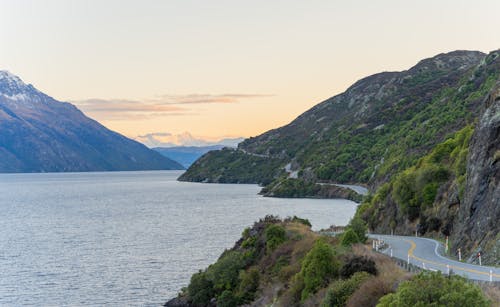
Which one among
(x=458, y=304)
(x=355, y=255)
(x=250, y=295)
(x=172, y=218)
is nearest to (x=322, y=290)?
(x=355, y=255)

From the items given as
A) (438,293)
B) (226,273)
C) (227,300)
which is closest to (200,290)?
(226,273)

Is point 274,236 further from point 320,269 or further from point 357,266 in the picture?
point 357,266

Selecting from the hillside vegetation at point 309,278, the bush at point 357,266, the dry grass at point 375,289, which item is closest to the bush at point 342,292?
the hillside vegetation at point 309,278

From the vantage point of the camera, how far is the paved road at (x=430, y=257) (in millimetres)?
28609

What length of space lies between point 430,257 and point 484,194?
5532mm

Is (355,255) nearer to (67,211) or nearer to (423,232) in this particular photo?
(423,232)

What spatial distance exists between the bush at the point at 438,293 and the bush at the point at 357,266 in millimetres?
9944

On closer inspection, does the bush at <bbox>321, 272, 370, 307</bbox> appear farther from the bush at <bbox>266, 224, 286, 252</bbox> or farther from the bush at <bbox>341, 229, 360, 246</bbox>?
the bush at <bbox>266, 224, 286, 252</bbox>

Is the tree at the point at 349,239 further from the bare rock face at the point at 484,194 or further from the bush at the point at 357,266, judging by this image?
the bush at the point at 357,266

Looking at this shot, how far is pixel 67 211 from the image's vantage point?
15288 centimetres

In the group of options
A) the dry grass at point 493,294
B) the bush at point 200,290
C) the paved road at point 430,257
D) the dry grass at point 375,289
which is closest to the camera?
the dry grass at point 493,294

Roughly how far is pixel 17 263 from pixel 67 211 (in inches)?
3139

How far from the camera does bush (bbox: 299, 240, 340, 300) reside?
1209 inches

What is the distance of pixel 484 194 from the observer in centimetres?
3691
